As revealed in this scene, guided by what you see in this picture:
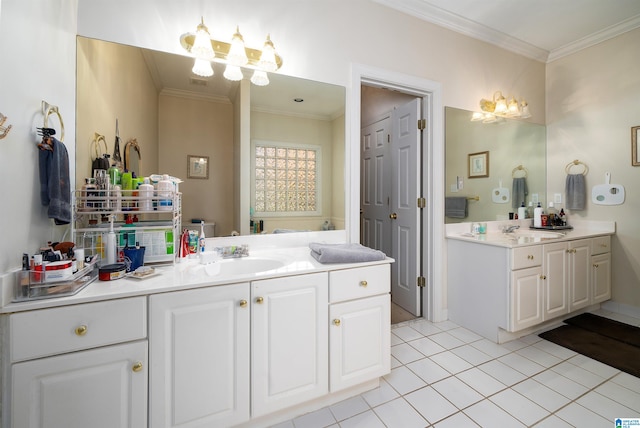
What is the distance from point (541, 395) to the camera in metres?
1.55

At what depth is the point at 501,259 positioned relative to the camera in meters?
2.06

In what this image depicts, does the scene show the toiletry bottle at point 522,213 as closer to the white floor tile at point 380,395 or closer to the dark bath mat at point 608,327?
the dark bath mat at point 608,327

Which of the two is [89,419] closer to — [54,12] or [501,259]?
[54,12]

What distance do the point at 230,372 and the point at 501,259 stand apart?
205 centimetres

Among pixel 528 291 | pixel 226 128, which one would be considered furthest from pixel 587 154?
pixel 226 128

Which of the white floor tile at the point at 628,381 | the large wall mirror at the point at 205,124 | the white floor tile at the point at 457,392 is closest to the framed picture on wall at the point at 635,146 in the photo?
the white floor tile at the point at 628,381

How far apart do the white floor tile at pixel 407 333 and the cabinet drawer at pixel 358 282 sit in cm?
94

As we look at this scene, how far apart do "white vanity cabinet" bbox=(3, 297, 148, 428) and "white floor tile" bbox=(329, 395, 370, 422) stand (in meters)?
0.91

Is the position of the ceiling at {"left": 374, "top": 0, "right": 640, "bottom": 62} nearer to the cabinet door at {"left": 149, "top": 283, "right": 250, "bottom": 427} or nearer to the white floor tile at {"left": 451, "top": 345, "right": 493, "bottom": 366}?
the cabinet door at {"left": 149, "top": 283, "right": 250, "bottom": 427}

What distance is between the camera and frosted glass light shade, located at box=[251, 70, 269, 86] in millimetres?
1732

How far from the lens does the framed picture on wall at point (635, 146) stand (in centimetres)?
252

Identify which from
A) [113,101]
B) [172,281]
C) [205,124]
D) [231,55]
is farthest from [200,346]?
[231,55]

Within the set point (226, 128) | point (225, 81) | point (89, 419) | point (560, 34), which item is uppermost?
point (560, 34)

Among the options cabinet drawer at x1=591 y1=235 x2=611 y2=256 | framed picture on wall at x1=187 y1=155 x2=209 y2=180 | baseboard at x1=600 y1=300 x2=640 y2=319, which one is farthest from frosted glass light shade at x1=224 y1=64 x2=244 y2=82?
baseboard at x1=600 y1=300 x2=640 y2=319
